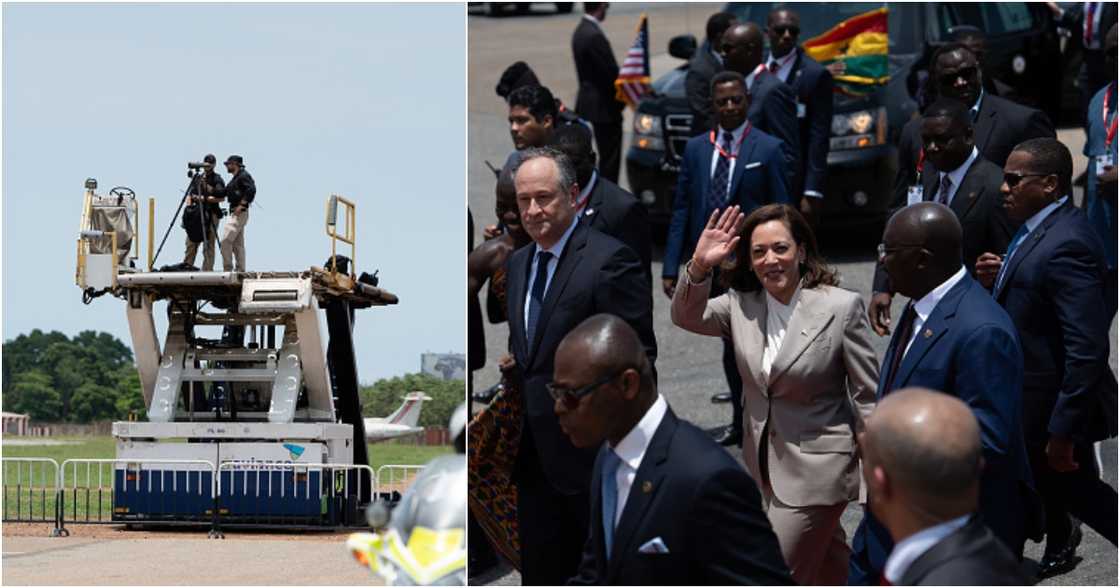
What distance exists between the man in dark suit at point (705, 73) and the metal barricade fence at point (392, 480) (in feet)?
19.2

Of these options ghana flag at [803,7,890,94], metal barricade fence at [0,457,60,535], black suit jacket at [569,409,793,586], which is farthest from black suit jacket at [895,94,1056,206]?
ghana flag at [803,7,890,94]

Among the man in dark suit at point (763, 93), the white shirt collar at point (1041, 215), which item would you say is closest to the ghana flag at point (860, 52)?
the man in dark suit at point (763, 93)

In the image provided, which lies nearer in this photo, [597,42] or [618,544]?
[618,544]

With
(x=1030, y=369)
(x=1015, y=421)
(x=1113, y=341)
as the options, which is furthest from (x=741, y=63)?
(x=1015, y=421)

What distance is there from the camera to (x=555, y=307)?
247 inches

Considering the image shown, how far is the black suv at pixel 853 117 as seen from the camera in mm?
13727

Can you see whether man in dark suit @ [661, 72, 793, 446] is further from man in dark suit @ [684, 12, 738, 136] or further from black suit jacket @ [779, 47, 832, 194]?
man in dark suit @ [684, 12, 738, 136]

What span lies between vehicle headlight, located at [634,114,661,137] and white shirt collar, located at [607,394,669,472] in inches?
406

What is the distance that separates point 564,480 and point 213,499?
6.56 ft

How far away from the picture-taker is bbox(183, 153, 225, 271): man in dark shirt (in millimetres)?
6797

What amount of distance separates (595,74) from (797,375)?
949 centimetres

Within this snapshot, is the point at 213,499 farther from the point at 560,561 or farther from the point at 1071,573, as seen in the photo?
the point at 1071,573

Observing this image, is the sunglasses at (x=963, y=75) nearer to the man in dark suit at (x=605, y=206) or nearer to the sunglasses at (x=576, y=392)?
the man in dark suit at (x=605, y=206)

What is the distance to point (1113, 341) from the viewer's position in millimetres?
12562
